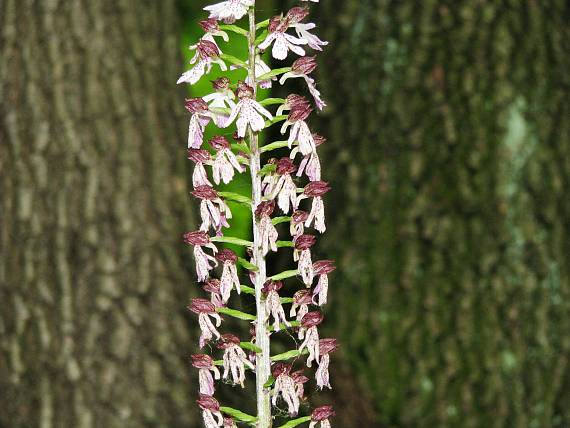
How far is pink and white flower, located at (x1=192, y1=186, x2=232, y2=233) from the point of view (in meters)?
1.54

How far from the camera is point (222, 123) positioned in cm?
166

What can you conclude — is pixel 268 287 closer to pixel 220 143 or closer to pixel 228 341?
pixel 228 341

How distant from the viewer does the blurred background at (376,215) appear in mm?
4141

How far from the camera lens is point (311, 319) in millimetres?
1625

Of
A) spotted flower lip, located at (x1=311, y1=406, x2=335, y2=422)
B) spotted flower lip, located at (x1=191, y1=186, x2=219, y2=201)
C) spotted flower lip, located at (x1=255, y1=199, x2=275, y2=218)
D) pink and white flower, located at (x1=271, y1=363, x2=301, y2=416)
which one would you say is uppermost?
spotted flower lip, located at (x1=191, y1=186, x2=219, y2=201)

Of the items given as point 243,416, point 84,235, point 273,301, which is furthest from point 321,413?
point 84,235

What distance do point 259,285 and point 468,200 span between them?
112 inches

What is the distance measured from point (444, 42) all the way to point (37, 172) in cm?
214

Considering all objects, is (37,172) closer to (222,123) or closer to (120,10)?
(120,10)

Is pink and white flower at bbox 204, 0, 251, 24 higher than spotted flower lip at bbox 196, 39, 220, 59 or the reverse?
higher

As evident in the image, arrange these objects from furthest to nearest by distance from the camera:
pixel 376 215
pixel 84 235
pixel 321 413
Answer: pixel 376 215 < pixel 84 235 < pixel 321 413

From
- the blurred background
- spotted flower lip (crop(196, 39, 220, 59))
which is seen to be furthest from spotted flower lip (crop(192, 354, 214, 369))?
the blurred background

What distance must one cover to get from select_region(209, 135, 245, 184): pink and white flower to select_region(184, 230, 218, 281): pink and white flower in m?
0.13

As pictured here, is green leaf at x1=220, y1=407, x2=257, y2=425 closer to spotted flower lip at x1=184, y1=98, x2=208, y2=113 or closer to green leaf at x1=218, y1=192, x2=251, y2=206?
green leaf at x1=218, y1=192, x2=251, y2=206
